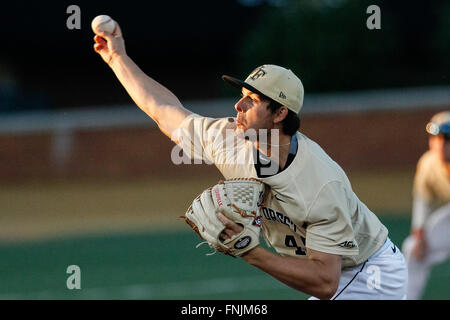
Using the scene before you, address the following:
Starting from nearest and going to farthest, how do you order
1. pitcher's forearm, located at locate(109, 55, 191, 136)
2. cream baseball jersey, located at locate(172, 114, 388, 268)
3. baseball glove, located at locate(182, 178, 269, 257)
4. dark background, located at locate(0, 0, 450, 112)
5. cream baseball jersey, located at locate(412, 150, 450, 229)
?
1. baseball glove, located at locate(182, 178, 269, 257)
2. cream baseball jersey, located at locate(172, 114, 388, 268)
3. pitcher's forearm, located at locate(109, 55, 191, 136)
4. cream baseball jersey, located at locate(412, 150, 450, 229)
5. dark background, located at locate(0, 0, 450, 112)

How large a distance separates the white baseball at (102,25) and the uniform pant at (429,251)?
4.59m

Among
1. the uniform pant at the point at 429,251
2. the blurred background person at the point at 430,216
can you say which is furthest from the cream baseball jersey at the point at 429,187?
the uniform pant at the point at 429,251

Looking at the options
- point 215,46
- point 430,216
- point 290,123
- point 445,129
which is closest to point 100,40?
point 290,123

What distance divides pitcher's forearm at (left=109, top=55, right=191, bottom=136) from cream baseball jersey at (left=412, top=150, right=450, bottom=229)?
4122 millimetres

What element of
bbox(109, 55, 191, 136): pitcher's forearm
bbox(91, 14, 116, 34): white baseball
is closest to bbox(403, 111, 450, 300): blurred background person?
bbox(109, 55, 191, 136): pitcher's forearm

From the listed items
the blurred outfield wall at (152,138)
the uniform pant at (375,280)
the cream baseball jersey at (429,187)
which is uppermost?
the blurred outfield wall at (152,138)

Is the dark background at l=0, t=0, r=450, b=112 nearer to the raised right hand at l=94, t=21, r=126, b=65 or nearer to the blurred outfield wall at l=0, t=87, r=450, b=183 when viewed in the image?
the blurred outfield wall at l=0, t=87, r=450, b=183

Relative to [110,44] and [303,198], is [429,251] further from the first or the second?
[110,44]

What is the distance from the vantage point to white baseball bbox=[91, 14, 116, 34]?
6.57 m

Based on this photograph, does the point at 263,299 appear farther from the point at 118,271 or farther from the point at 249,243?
the point at 249,243

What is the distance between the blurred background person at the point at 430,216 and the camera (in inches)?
363

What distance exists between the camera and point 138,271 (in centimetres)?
1179

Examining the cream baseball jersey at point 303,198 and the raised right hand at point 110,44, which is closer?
the cream baseball jersey at point 303,198

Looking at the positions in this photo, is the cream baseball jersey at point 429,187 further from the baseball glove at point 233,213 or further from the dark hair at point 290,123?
the baseball glove at point 233,213
